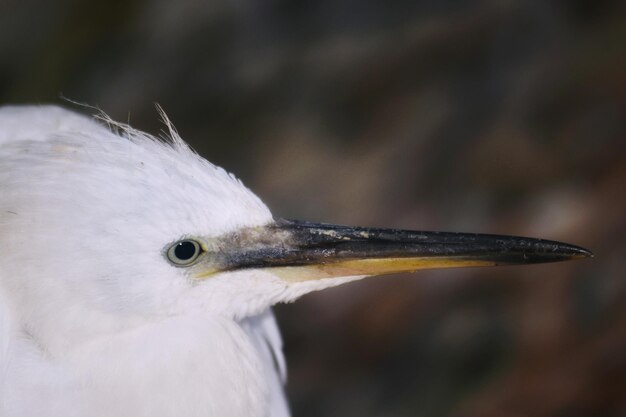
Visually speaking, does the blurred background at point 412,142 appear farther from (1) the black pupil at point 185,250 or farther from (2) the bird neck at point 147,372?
(1) the black pupil at point 185,250

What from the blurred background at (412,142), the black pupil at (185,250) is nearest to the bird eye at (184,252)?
the black pupil at (185,250)

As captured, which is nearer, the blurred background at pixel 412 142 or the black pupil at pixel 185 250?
the black pupil at pixel 185 250

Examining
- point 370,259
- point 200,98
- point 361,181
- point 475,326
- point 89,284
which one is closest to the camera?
point 89,284

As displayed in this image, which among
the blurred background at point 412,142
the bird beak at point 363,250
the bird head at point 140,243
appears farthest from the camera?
the blurred background at point 412,142

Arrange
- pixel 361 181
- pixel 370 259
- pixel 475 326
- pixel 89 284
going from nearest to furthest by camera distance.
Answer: pixel 89 284
pixel 370 259
pixel 475 326
pixel 361 181

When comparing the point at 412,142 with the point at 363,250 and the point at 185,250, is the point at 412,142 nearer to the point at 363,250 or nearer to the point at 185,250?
the point at 363,250

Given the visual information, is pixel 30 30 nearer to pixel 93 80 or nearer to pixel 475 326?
pixel 93 80

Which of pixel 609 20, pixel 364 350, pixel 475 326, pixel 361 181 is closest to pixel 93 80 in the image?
pixel 361 181
